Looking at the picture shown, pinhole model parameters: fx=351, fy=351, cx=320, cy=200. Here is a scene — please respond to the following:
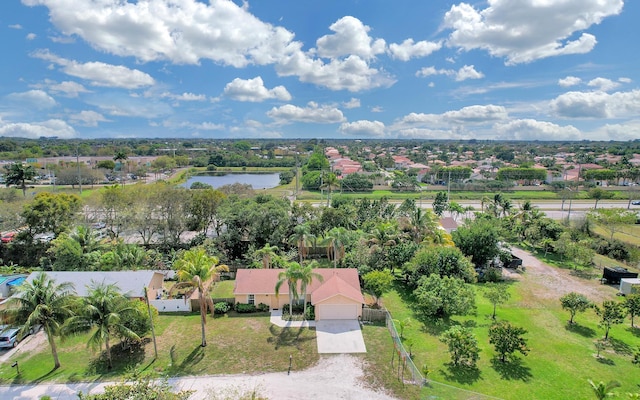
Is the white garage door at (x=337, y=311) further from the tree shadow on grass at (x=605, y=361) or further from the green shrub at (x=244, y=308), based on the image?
the tree shadow on grass at (x=605, y=361)

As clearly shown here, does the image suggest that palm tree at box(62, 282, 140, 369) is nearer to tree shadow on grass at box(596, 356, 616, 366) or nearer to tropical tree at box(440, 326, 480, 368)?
tropical tree at box(440, 326, 480, 368)

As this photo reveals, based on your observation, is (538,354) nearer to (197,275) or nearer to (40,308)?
(197,275)

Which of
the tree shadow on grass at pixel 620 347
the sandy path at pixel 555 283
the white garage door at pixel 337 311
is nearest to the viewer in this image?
the tree shadow on grass at pixel 620 347

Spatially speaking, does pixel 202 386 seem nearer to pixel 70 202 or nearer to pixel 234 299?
pixel 234 299

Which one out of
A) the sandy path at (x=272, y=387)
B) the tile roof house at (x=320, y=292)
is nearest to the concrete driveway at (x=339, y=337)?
the tile roof house at (x=320, y=292)

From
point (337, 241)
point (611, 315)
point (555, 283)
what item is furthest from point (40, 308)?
point (555, 283)

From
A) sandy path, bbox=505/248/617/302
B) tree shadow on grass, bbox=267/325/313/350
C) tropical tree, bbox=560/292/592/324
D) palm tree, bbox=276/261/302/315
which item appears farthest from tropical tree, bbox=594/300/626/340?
palm tree, bbox=276/261/302/315
